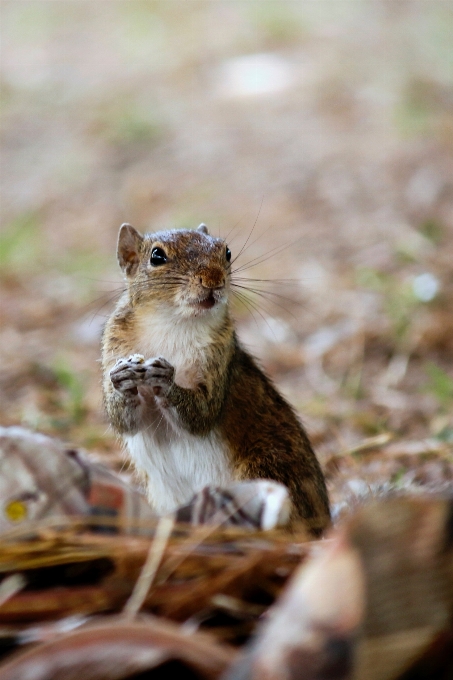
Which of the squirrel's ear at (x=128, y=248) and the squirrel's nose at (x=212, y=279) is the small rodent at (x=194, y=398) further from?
the squirrel's ear at (x=128, y=248)

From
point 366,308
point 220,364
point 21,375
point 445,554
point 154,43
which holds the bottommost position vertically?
point 445,554

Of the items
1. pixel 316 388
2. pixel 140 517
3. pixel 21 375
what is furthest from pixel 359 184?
pixel 140 517

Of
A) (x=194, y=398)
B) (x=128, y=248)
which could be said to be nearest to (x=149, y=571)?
(x=194, y=398)

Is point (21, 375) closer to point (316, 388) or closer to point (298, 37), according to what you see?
point (316, 388)

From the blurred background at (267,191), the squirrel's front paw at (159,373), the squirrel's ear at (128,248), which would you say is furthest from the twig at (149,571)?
the squirrel's ear at (128,248)

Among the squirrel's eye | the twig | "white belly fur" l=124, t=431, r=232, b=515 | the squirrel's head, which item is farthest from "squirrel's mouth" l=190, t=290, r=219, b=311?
the twig
